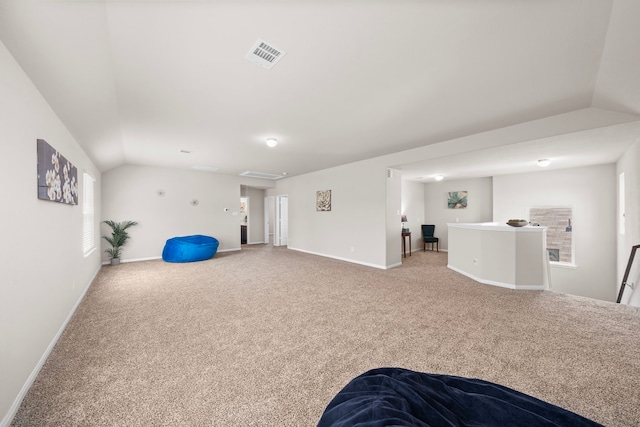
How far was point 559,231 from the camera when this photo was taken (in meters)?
5.88

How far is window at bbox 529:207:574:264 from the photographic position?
576 cm

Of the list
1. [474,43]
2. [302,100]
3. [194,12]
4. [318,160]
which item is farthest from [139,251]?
[474,43]

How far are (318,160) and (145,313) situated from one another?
431cm

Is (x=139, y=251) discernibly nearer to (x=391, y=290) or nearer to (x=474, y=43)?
(x=391, y=290)

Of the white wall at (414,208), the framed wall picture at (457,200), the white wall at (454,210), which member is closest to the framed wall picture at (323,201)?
the white wall at (414,208)

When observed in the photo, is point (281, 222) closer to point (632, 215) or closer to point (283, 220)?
point (283, 220)

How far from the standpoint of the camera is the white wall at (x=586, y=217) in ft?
17.1

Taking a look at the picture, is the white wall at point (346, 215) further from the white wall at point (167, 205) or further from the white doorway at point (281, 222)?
the white wall at point (167, 205)

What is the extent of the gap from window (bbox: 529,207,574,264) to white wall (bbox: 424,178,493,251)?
1.31 metres

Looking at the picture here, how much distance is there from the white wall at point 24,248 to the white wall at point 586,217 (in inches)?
348

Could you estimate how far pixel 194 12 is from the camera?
1532 millimetres

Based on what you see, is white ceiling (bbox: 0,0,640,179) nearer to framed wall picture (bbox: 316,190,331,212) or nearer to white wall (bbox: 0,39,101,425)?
white wall (bbox: 0,39,101,425)

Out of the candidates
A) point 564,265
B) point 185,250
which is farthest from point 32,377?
point 564,265

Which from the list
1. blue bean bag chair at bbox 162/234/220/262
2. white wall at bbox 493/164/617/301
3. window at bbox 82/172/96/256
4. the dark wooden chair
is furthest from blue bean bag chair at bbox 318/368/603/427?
the dark wooden chair
